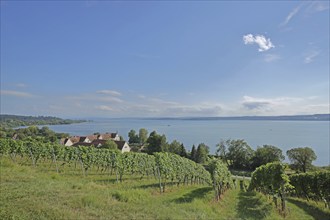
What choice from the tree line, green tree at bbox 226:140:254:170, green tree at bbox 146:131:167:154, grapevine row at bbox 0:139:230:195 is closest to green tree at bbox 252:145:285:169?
the tree line

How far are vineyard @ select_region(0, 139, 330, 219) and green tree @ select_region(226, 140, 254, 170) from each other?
27714 millimetres

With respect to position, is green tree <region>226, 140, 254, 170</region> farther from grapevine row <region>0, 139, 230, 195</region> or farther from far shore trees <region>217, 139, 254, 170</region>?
grapevine row <region>0, 139, 230, 195</region>

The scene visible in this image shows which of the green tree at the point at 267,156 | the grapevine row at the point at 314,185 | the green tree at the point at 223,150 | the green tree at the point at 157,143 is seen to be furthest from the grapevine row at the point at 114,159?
the green tree at the point at 223,150

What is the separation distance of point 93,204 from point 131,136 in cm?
7962

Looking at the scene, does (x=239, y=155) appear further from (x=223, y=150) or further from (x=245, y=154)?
(x=223, y=150)

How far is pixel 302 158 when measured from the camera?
45.2m

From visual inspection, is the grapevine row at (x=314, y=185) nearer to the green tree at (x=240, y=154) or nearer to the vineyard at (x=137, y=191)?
the vineyard at (x=137, y=191)

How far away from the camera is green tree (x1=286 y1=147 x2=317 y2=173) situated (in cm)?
4493

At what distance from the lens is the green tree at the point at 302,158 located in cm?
4493

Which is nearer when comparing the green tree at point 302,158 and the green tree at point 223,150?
the green tree at point 302,158

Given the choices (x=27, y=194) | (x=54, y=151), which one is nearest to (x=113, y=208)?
(x=27, y=194)

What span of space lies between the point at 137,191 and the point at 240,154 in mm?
47387

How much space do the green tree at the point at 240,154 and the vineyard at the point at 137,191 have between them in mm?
27714

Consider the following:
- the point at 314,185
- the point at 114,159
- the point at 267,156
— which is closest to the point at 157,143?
the point at 267,156
